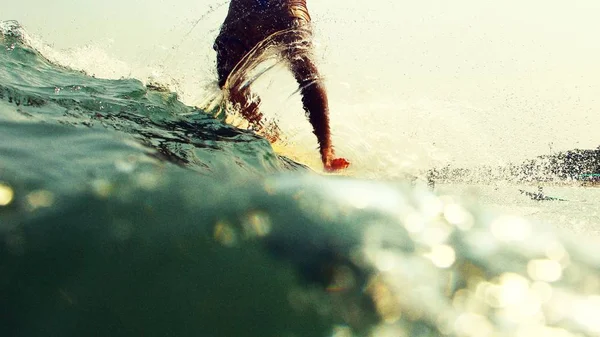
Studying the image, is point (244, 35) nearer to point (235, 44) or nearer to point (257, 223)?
point (235, 44)

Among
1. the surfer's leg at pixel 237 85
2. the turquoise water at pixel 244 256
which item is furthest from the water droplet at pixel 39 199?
the surfer's leg at pixel 237 85

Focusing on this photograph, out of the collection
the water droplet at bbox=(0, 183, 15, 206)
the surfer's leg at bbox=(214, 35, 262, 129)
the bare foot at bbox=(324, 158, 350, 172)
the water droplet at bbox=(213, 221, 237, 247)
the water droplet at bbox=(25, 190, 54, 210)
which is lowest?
the water droplet at bbox=(0, 183, 15, 206)

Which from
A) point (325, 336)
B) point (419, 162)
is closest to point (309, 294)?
point (325, 336)

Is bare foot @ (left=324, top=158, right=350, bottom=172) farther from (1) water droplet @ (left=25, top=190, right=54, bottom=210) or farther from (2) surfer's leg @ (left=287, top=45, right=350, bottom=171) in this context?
(1) water droplet @ (left=25, top=190, right=54, bottom=210)

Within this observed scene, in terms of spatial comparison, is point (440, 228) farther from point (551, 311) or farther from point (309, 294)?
point (309, 294)

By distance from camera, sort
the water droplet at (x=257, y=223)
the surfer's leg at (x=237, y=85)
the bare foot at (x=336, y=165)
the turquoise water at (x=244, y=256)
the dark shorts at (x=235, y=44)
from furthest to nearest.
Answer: the surfer's leg at (x=237, y=85), the dark shorts at (x=235, y=44), the bare foot at (x=336, y=165), the water droplet at (x=257, y=223), the turquoise water at (x=244, y=256)

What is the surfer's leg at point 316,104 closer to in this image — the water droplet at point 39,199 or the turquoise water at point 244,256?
the turquoise water at point 244,256

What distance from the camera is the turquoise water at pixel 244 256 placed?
102 cm

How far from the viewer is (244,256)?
1.21 metres

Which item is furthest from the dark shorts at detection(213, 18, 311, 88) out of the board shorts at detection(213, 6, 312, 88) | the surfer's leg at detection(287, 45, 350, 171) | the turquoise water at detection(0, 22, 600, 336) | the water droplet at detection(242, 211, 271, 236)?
the water droplet at detection(242, 211, 271, 236)

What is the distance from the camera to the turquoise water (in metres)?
1.02

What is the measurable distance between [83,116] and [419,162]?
2559 mm

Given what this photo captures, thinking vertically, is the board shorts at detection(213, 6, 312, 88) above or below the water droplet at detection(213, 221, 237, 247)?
above

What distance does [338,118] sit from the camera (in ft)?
13.0
